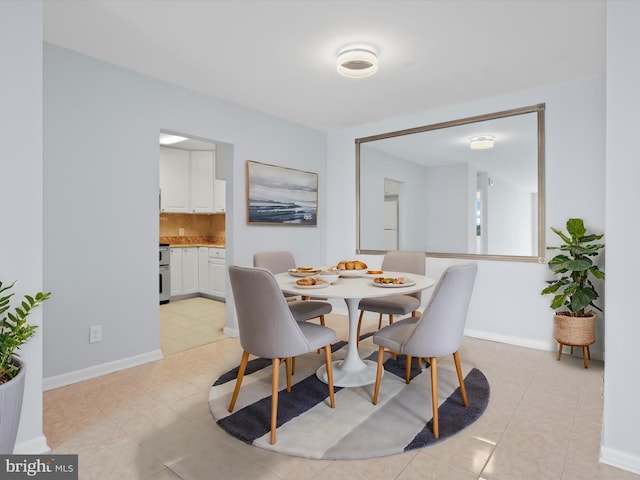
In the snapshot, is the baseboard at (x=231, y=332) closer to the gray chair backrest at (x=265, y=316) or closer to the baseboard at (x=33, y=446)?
the gray chair backrest at (x=265, y=316)

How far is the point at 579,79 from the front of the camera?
321 centimetres

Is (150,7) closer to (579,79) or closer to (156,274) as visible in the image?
(156,274)

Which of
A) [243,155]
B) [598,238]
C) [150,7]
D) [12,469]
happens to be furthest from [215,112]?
[598,238]

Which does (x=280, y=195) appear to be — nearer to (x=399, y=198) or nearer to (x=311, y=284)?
(x=399, y=198)

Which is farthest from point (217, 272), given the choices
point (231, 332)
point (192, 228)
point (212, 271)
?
point (231, 332)

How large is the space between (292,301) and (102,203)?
1691mm

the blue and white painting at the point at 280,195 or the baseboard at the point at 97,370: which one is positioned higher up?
the blue and white painting at the point at 280,195

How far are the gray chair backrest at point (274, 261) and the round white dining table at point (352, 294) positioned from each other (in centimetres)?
57

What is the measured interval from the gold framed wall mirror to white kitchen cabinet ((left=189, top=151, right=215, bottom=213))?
2555mm

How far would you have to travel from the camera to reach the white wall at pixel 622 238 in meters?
1.67

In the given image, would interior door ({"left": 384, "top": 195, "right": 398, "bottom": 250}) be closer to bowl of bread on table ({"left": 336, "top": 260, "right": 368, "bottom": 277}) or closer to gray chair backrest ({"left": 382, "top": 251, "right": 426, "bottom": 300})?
gray chair backrest ({"left": 382, "top": 251, "right": 426, "bottom": 300})

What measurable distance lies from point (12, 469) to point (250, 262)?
2.70 metres

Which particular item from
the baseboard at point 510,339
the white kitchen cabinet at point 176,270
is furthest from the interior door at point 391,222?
the white kitchen cabinet at point 176,270

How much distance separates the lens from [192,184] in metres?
6.05
